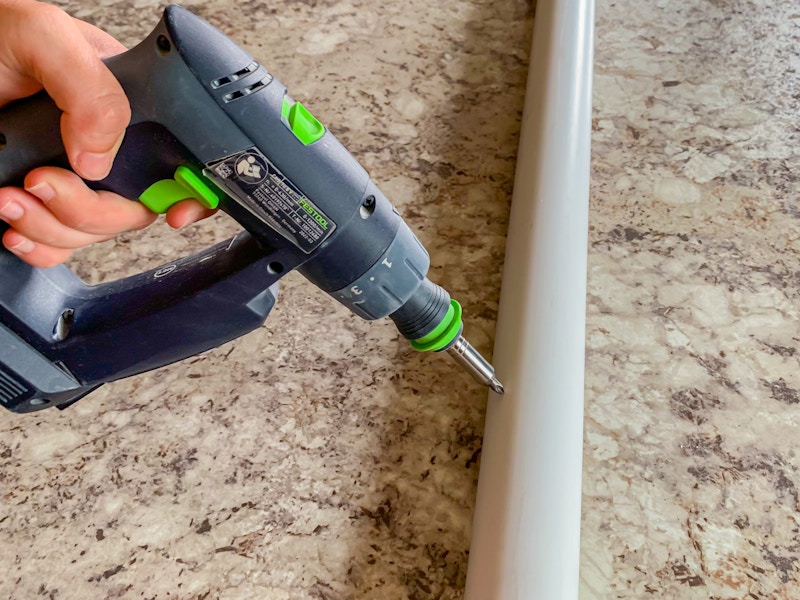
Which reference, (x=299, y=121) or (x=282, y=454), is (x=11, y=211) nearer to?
(x=299, y=121)

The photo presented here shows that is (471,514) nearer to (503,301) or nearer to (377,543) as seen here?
(377,543)

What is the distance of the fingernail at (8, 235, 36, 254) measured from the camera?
75cm

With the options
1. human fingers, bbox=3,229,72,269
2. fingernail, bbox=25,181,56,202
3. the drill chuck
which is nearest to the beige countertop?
the drill chuck

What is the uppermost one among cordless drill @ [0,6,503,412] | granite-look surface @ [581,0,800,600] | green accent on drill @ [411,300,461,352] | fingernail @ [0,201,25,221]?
fingernail @ [0,201,25,221]

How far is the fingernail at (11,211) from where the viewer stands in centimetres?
71

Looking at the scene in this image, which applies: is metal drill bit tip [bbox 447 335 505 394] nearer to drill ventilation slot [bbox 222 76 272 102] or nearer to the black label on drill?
the black label on drill

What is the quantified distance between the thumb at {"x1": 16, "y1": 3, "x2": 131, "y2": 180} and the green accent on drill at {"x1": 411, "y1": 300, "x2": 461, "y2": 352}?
429mm

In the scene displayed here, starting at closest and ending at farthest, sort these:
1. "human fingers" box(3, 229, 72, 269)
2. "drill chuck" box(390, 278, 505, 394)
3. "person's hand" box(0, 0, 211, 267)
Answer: "person's hand" box(0, 0, 211, 267)
"human fingers" box(3, 229, 72, 269)
"drill chuck" box(390, 278, 505, 394)

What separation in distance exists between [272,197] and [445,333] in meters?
0.30

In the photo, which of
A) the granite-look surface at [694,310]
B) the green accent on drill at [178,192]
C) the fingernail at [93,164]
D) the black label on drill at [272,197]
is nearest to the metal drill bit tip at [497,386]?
the granite-look surface at [694,310]

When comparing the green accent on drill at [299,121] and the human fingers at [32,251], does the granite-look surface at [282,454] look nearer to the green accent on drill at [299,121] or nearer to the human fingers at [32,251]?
the human fingers at [32,251]

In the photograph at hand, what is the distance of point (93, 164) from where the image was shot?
2.25 ft

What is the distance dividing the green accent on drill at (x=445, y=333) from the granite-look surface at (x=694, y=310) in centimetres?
27

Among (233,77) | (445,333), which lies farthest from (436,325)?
(233,77)
